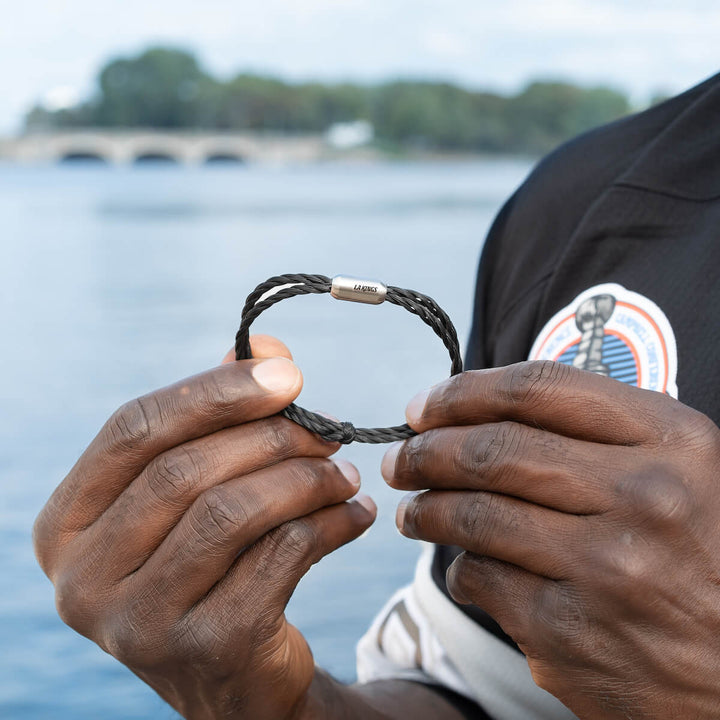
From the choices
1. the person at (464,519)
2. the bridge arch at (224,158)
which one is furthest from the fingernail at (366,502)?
the bridge arch at (224,158)

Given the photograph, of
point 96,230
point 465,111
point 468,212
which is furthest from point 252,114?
point 96,230

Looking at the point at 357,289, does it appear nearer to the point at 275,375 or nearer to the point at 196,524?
the point at 275,375

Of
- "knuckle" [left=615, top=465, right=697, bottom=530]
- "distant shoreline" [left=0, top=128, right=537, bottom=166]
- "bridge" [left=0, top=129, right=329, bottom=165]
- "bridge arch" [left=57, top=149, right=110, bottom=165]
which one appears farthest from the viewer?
"bridge arch" [left=57, top=149, right=110, bottom=165]

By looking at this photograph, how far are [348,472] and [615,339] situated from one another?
313mm

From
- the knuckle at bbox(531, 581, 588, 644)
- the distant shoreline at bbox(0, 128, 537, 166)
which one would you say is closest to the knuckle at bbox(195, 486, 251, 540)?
the knuckle at bbox(531, 581, 588, 644)

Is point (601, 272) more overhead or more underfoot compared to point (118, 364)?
more overhead

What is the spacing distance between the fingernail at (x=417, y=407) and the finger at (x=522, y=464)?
13 mm

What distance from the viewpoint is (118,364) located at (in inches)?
103

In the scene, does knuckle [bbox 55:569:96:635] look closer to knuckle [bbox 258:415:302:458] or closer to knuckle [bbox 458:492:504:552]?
knuckle [bbox 258:415:302:458]

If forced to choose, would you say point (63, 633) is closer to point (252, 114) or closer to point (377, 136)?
point (377, 136)

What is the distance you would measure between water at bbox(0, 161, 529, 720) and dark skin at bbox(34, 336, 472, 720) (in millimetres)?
420

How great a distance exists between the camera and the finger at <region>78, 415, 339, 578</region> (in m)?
0.64

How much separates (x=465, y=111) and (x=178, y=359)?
22223 millimetres

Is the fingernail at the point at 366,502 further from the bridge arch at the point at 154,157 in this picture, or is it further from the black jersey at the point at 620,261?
the bridge arch at the point at 154,157
